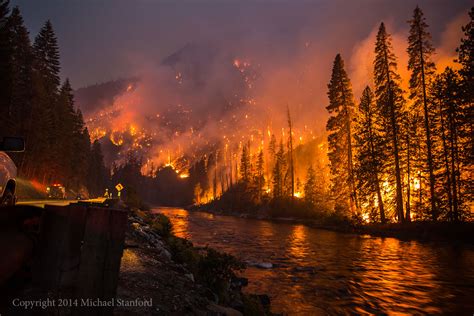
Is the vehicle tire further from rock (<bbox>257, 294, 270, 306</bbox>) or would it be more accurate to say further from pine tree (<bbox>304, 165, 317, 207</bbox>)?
pine tree (<bbox>304, 165, 317, 207</bbox>)

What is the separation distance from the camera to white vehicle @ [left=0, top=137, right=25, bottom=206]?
5.66 m

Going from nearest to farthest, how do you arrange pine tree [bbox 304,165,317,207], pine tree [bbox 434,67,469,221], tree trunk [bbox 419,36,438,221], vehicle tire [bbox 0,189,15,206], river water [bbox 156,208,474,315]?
vehicle tire [bbox 0,189,15,206], river water [bbox 156,208,474,315], pine tree [bbox 434,67,469,221], tree trunk [bbox 419,36,438,221], pine tree [bbox 304,165,317,207]

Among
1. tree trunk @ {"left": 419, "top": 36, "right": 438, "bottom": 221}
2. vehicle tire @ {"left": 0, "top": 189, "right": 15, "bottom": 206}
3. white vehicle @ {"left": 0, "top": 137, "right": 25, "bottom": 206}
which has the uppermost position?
tree trunk @ {"left": 419, "top": 36, "right": 438, "bottom": 221}

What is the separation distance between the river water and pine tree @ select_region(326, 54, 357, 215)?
17669 mm

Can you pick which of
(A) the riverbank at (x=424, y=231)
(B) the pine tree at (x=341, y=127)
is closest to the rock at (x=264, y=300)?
(A) the riverbank at (x=424, y=231)

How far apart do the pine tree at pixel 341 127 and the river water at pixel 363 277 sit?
17.7 m

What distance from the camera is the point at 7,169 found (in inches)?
244

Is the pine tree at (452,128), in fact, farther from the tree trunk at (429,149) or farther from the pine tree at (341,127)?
the pine tree at (341,127)

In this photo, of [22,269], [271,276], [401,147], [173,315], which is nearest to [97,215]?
[22,269]

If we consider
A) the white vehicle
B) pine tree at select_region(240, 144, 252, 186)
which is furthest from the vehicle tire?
pine tree at select_region(240, 144, 252, 186)

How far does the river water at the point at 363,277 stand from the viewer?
956cm

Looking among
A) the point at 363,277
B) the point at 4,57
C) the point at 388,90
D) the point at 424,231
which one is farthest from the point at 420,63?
the point at 4,57

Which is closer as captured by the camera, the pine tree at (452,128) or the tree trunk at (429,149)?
the pine tree at (452,128)

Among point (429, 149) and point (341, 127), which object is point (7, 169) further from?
point (341, 127)
